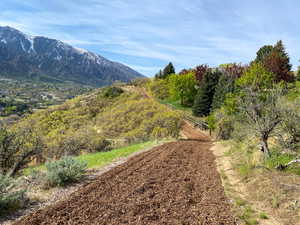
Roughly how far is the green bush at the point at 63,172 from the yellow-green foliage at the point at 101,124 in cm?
1438

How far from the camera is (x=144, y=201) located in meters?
6.54

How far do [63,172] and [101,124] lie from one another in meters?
32.2

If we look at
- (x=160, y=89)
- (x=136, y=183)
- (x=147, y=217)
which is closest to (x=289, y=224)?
(x=147, y=217)

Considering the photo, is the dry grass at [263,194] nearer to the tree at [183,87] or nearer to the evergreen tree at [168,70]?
the tree at [183,87]

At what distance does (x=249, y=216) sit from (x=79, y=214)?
477 centimetres

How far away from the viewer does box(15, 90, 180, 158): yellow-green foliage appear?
24891 millimetres

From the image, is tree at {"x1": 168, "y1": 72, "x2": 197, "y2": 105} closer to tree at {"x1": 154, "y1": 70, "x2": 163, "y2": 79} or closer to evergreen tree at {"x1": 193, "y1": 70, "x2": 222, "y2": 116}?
evergreen tree at {"x1": 193, "y1": 70, "x2": 222, "y2": 116}

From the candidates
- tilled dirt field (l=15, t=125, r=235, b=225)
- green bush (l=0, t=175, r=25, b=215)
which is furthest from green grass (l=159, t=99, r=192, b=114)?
green bush (l=0, t=175, r=25, b=215)

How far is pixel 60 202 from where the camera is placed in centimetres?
630

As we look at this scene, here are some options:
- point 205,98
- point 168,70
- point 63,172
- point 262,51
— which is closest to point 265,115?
point 63,172

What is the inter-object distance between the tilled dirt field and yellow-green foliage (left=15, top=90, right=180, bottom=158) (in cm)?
1489

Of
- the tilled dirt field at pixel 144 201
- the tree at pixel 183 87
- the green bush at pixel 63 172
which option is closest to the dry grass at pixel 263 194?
the tilled dirt field at pixel 144 201

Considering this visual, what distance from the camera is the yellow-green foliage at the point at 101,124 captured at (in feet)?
81.7

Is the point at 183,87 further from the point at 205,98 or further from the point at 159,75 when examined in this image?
the point at 159,75
